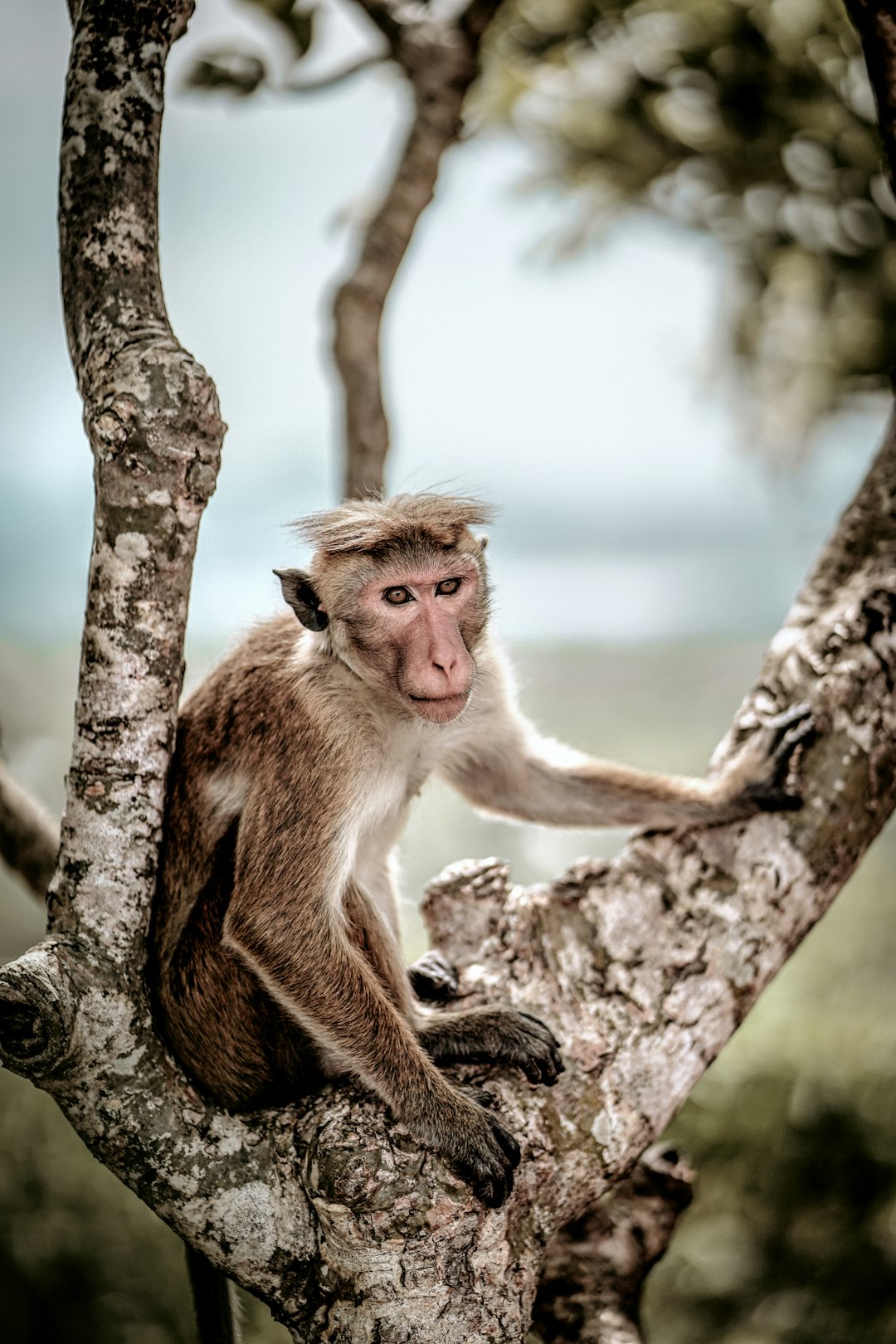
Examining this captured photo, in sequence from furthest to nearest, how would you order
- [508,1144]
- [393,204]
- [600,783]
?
[393,204], [600,783], [508,1144]

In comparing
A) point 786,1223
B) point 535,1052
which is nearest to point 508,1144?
point 535,1052

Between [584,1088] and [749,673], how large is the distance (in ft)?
21.7

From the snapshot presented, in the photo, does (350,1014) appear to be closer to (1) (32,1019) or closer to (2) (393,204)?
(1) (32,1019)

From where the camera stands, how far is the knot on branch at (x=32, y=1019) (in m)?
2.21

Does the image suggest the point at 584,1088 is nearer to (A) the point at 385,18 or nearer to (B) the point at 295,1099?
(B) the point at 295,1099

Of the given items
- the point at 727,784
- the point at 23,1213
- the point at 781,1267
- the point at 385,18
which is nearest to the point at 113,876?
A: the point at 727,784

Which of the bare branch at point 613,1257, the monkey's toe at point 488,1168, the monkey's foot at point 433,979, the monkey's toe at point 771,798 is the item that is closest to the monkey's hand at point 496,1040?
the monkey's foot at point 433,979

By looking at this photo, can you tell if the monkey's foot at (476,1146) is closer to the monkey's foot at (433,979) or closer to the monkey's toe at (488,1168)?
the monkey's toe at (488,1168)

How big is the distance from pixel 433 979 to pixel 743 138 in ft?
14.7

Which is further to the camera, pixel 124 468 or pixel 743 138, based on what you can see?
pixel 743 138

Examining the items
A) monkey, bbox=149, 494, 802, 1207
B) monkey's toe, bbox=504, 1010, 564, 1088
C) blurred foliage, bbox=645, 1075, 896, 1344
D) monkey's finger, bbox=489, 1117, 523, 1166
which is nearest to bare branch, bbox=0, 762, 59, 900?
monkey, bbox=149, 494, 802, 1207

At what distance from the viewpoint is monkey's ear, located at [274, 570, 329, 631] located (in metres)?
3.02

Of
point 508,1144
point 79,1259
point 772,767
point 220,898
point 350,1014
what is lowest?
point 79,1259

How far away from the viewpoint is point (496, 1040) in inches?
113
